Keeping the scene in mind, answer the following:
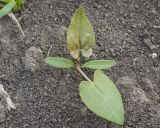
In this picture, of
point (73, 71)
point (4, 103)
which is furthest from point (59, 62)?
point (4, 103)

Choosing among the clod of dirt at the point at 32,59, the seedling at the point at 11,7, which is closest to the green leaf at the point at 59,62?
the clod of dirt at the point at 32,59

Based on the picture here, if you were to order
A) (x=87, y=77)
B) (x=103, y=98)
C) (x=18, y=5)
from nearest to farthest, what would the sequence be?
(x=103, y=98)
(x=87, y=77)
(x=18, y=5)

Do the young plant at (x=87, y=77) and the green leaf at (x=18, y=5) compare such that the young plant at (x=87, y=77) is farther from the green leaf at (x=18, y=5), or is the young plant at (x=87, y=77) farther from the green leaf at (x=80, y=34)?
the green leaf at (x=18, y=5)

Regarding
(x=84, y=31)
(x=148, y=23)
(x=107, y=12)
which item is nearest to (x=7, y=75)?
(x=84, y=31)

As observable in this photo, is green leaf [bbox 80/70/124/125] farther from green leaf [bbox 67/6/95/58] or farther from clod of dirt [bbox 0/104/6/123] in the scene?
clod of dirt [bbox 0/104/6/123]

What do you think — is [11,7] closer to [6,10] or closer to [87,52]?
[6,10]

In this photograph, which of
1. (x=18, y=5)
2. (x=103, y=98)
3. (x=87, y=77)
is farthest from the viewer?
(x=18, y=5)
